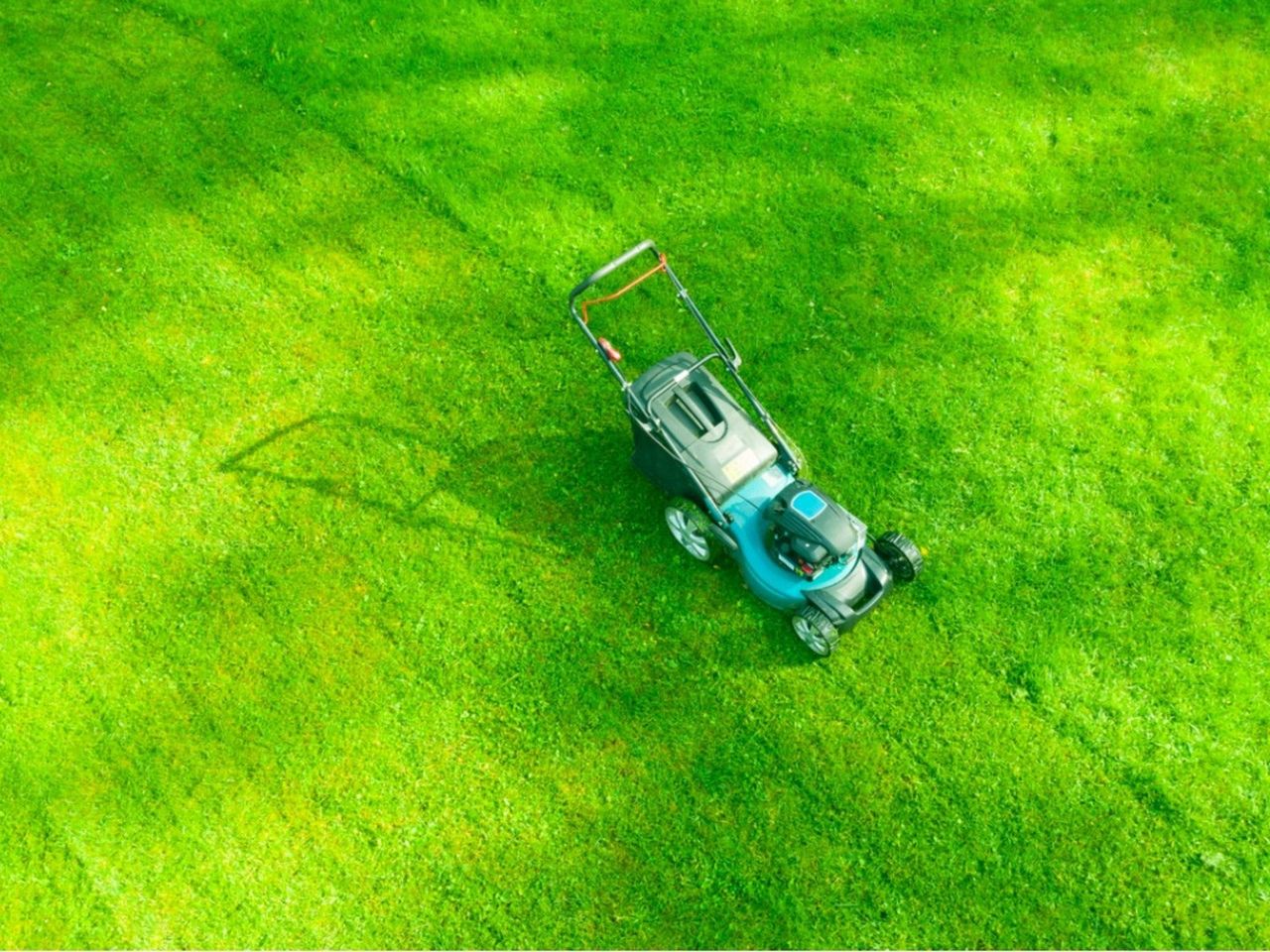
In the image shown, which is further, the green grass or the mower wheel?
the mower wheel

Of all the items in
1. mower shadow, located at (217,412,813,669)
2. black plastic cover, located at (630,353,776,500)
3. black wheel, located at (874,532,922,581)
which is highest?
black plastic cover, located at (630,353,776,500)

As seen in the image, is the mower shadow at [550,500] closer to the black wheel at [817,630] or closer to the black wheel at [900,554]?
the black wheel at [817,630]

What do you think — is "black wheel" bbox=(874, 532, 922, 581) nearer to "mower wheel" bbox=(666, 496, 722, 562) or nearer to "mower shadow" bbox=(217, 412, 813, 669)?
"mower shadow" bbox=(217, 412, 813, 669)

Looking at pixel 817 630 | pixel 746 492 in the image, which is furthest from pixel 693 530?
pixel 817 630

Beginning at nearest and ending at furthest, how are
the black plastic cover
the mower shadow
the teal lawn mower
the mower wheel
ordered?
the teal lawn mower
the black plastic cover
the mower wheel
the mower shadow

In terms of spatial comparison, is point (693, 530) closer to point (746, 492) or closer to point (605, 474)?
point (746, 492)

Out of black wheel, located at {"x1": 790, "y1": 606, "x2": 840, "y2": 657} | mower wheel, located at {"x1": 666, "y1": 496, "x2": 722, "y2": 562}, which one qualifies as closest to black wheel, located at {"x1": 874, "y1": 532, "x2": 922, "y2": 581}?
black wheel, located at {"x1": 790, "y1": 606, "x2": 840, "y2": 657}
